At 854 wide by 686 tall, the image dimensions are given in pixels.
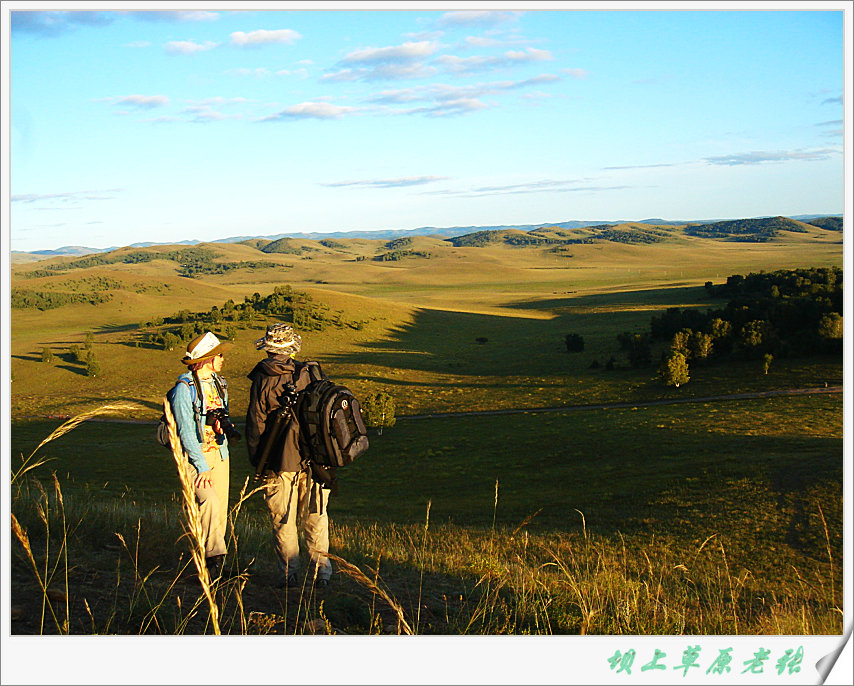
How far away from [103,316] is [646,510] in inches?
3661

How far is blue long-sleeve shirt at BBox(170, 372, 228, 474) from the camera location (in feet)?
17.1

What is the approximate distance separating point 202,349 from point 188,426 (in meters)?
0.61

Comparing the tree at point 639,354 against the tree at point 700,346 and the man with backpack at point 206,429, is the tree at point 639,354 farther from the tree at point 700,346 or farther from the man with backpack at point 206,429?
the man with backpack at point 206,429

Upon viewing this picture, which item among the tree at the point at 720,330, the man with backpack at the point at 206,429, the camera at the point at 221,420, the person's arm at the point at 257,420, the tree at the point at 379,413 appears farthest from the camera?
the tree at the point at 720,330

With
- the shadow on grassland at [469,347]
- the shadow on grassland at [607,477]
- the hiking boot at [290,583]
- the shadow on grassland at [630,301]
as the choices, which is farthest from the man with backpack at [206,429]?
the shadow on grassland at [630,301]

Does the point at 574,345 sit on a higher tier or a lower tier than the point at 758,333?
lower

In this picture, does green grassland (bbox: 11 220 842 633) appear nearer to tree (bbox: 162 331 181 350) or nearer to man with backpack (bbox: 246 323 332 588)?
man with backpack (bbox: 246 323 332 588)

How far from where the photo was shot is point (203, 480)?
5340mm

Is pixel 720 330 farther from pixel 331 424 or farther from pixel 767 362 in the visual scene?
pixel 331 424

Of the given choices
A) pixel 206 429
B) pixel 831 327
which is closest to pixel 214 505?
pixel 206 429

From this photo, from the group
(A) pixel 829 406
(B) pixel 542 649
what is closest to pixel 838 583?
(B) pixel 542 649

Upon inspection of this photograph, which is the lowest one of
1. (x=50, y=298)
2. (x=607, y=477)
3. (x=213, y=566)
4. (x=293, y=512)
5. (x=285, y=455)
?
(x=607, y=477)

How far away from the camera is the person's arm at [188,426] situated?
5.22 meters

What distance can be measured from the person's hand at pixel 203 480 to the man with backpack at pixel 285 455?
1.16 feet
